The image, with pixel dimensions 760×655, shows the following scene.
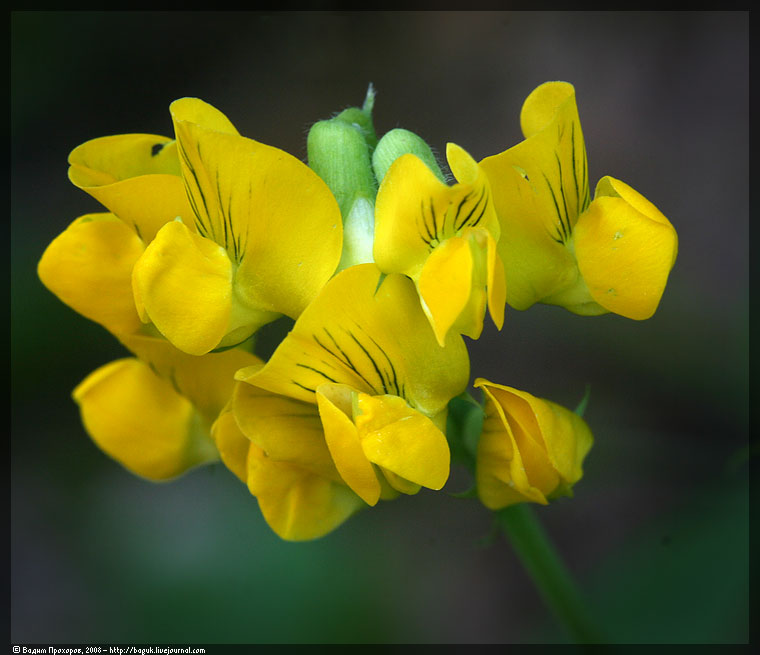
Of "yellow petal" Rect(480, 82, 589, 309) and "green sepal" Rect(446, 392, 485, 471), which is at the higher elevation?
"yellow petal" Rect(480, 82, 589, 309)

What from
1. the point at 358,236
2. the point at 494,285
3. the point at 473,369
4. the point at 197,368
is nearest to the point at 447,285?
the point at 494,285

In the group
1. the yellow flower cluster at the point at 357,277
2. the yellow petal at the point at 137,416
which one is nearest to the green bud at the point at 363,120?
the yellow flower cluster at the point at 357,277

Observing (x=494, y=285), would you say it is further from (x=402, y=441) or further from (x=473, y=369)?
(x=473, y=369)

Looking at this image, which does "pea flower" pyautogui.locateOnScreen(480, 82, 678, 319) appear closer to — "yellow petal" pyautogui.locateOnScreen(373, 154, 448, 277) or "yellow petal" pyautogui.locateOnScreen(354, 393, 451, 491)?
"yellow petal" pyautogui.locateOnScreen(373, 154, 448, 277)

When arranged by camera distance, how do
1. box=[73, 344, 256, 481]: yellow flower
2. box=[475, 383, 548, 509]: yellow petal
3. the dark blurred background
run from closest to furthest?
box=[475, 383, 548, 509]: yellow petal, box=[73, 344, 256, 481]: yellow flower, the dark blurred background

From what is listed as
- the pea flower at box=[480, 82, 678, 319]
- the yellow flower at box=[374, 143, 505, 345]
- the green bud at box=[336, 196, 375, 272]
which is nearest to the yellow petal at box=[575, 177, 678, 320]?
the pea flower at box=[480, 82, 678, 319]

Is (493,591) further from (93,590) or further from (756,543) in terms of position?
(93,590)

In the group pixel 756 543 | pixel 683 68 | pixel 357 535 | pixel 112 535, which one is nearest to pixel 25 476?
pixel 112 535
